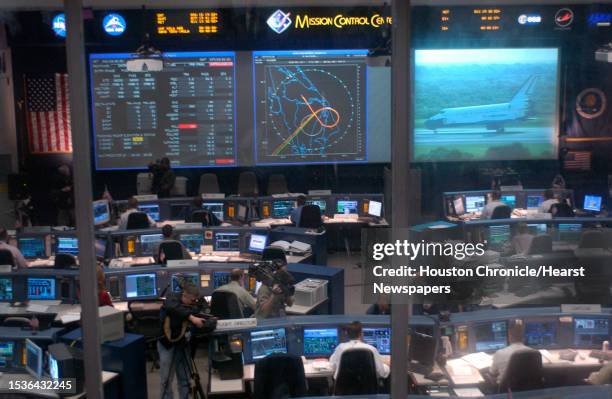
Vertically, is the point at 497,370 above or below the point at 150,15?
below

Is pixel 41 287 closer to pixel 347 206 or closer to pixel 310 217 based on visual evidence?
pixel 310 217

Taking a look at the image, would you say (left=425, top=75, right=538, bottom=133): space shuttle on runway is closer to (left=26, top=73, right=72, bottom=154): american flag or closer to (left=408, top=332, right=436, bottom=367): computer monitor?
(left=408, top=332, right=436, bottom=367): computer monitor

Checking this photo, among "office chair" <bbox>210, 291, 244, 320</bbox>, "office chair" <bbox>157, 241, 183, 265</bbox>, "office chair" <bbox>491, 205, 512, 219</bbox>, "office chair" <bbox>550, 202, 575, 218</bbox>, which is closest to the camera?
"office chair" <bbox>210, 291, 244, 320</bbox>

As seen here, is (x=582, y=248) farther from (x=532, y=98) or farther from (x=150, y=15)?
(x=150, y=15)

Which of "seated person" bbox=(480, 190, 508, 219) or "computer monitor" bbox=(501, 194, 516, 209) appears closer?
"seated person" bbox=(480, 190, 508, 219)

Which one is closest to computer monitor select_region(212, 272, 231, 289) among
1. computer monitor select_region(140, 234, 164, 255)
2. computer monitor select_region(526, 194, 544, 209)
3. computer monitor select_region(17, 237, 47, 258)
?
computer monitor select_region(140, 234, 164, 255)

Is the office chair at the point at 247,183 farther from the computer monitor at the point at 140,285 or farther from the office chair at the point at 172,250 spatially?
the computer monitor at the point at 140,285

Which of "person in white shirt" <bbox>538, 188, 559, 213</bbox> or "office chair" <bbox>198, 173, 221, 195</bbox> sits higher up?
"office chair" <bbox>198, 173, 221, 195</bbox>

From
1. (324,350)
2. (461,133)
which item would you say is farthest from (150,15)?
(324,350)
